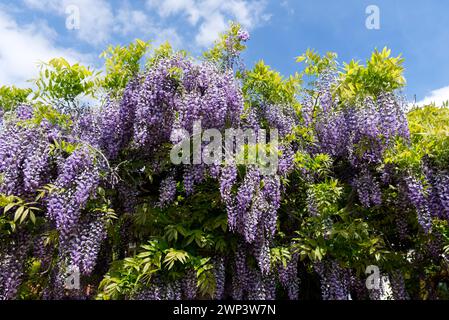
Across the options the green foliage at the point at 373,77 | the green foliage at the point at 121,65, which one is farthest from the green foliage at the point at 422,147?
the green foliage at the point at 121,65

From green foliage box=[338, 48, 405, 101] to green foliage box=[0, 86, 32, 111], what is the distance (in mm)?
3619

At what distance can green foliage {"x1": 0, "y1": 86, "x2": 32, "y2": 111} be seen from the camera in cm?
505

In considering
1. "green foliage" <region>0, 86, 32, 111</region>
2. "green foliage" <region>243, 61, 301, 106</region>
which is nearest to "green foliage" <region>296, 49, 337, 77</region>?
"green foliage" <region>243, 61, 301, 106</region>

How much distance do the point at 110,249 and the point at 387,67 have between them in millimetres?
3503

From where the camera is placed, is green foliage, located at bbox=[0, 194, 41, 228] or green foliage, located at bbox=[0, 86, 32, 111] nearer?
green foliage, located at bbox=[0, 194, 41, 228]

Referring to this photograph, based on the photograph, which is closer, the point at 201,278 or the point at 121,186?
the point at 201,278

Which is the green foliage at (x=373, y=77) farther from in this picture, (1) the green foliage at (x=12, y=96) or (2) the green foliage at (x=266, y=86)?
(1) the green foliage at (x=12, y=96)

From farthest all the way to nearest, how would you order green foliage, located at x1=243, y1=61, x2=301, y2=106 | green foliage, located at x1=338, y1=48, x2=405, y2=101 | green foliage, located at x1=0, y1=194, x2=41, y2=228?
green foliage, located at x1=243, y1=61, x2=301, y2=106, green foliage, located at x1=338, y1=48, x2=405, y2=101, green foliage, located at x1=0, y1=194, x2=41, y2=228

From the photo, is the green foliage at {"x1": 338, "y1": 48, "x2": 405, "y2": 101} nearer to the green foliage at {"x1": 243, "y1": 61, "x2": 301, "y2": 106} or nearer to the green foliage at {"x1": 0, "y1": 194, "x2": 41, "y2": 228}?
the green foliage at {"x1": 243, "y1": 61, "x2": 301, "y2": 106}

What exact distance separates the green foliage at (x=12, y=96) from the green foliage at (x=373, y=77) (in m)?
3.62

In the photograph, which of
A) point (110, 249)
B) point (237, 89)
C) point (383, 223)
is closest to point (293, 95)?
point (237, 89)

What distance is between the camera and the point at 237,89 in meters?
4.54

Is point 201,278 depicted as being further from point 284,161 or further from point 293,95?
point 293,95

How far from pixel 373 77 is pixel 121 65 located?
2670mm
